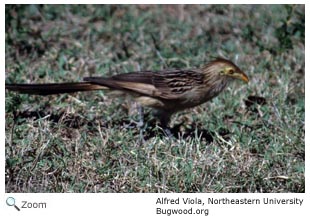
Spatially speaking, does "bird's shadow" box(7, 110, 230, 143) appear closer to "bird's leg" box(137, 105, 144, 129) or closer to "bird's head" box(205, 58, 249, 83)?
"bird's leg" box(137, 105, 144, 129)

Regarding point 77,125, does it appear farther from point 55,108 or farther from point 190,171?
point 190,171

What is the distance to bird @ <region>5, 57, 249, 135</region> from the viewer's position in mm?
6887

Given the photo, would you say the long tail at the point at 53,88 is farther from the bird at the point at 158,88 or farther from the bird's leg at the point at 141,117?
the bird's leg at the point at 141,117

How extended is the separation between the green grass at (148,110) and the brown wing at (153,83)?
345 millimetres

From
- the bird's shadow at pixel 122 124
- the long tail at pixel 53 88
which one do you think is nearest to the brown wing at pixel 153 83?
the long tail at pixel 53 88

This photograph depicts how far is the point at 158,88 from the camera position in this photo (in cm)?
693

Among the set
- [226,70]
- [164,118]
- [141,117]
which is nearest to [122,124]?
[141,117]

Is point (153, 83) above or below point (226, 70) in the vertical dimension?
below

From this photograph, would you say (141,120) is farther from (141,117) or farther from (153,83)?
(153,83)

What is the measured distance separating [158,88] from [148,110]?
544mm
